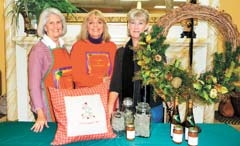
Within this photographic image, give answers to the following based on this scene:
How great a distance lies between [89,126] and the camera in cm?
175

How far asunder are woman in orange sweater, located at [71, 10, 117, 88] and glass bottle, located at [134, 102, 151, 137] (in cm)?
73

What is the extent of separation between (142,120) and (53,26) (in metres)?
0.96

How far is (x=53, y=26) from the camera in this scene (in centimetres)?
224

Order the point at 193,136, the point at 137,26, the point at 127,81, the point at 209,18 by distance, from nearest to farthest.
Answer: the point at 193,136, the point at 209,18, the point at 137,26, the point at 127,81

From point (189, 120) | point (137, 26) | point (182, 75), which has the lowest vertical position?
point (189, 120)

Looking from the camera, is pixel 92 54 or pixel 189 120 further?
pixel 92 54

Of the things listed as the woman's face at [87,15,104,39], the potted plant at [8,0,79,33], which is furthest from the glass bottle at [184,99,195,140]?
the potted plant at [8,0,79,33]

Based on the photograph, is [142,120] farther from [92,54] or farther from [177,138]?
[92,54]

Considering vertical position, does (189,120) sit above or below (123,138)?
above

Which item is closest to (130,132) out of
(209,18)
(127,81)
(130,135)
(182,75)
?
(130,135)

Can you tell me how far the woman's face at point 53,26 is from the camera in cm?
224

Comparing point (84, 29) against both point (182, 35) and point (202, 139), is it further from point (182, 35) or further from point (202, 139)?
point (202, 139)

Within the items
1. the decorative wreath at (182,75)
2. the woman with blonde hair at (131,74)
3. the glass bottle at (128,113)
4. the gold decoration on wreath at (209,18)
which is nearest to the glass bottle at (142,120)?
the glass bottle at (128,113)

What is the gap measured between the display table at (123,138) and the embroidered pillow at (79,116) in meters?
0.04
